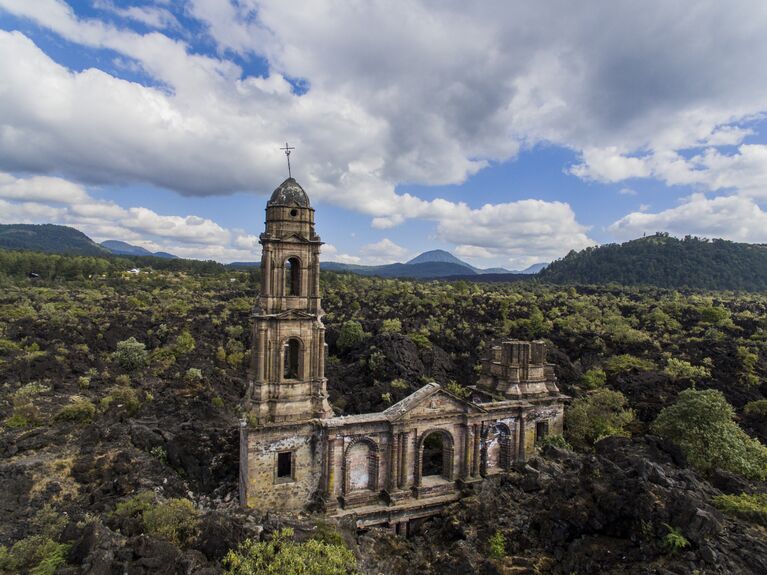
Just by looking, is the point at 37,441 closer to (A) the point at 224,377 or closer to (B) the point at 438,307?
(A) the point at 224,377

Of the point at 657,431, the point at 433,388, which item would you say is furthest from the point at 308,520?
the point at 657,431

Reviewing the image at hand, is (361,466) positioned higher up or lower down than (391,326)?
lower down

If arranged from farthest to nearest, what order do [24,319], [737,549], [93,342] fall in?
[24,319]
[93,342]
[737,549]

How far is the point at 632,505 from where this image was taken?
43.9ft

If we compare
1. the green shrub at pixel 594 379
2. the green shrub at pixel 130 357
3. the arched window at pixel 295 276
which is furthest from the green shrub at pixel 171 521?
the green shrub at pixel 130 357

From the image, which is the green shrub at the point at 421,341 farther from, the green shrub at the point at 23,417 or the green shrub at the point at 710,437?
the green shrub at the point at 23,417

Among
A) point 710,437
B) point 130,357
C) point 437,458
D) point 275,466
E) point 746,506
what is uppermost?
point 710,437

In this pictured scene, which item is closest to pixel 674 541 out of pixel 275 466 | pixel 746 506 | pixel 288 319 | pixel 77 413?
pixel 746 506

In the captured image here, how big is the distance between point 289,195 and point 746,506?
18238 millimetres

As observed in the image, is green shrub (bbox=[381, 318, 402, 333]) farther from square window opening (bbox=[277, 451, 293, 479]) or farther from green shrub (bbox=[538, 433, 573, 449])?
square window opening (bbox=[277, 451, 293, 479])

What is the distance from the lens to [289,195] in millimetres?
18234

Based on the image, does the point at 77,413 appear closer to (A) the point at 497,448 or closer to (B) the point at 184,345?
(B) the point at 184,345

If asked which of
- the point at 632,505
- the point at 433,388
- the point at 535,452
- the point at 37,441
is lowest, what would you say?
the point at 37,441

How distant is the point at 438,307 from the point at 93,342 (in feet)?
137
